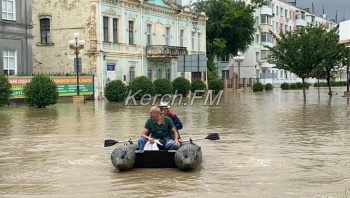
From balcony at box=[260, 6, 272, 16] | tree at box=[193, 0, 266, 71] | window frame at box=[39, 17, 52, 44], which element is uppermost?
balcony at box=[260, 6, 272, 16]

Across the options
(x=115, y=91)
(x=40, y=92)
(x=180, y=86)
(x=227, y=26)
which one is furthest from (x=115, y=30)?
(x=227, y=26)

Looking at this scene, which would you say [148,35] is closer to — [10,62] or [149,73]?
[149,73]

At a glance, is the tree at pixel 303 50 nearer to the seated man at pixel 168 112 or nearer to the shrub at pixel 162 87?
the shrub at pixel 162 87

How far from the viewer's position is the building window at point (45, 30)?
4325cm

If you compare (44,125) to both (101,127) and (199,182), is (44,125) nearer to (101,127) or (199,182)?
(101,127)

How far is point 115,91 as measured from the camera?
38.2 m

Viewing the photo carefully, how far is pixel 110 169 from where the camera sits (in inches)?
426

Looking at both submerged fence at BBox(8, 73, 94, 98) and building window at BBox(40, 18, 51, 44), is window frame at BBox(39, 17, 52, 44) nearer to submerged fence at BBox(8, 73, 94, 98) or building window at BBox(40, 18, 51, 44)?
building window at BBox(40, 18, 51, 44)

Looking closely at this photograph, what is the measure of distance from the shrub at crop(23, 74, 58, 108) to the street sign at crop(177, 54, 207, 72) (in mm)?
20674

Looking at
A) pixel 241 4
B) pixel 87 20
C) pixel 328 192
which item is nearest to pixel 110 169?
pixel 328 192

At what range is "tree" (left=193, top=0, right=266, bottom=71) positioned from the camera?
210 ft

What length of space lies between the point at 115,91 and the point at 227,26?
2916 centimetres

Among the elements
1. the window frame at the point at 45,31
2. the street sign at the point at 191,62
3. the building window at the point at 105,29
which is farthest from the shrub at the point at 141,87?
the street sign at the point at 191,62

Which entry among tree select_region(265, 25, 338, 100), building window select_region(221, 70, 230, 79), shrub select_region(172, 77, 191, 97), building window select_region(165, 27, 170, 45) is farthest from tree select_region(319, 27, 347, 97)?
building window select_region(221, 70, 230, 79)
